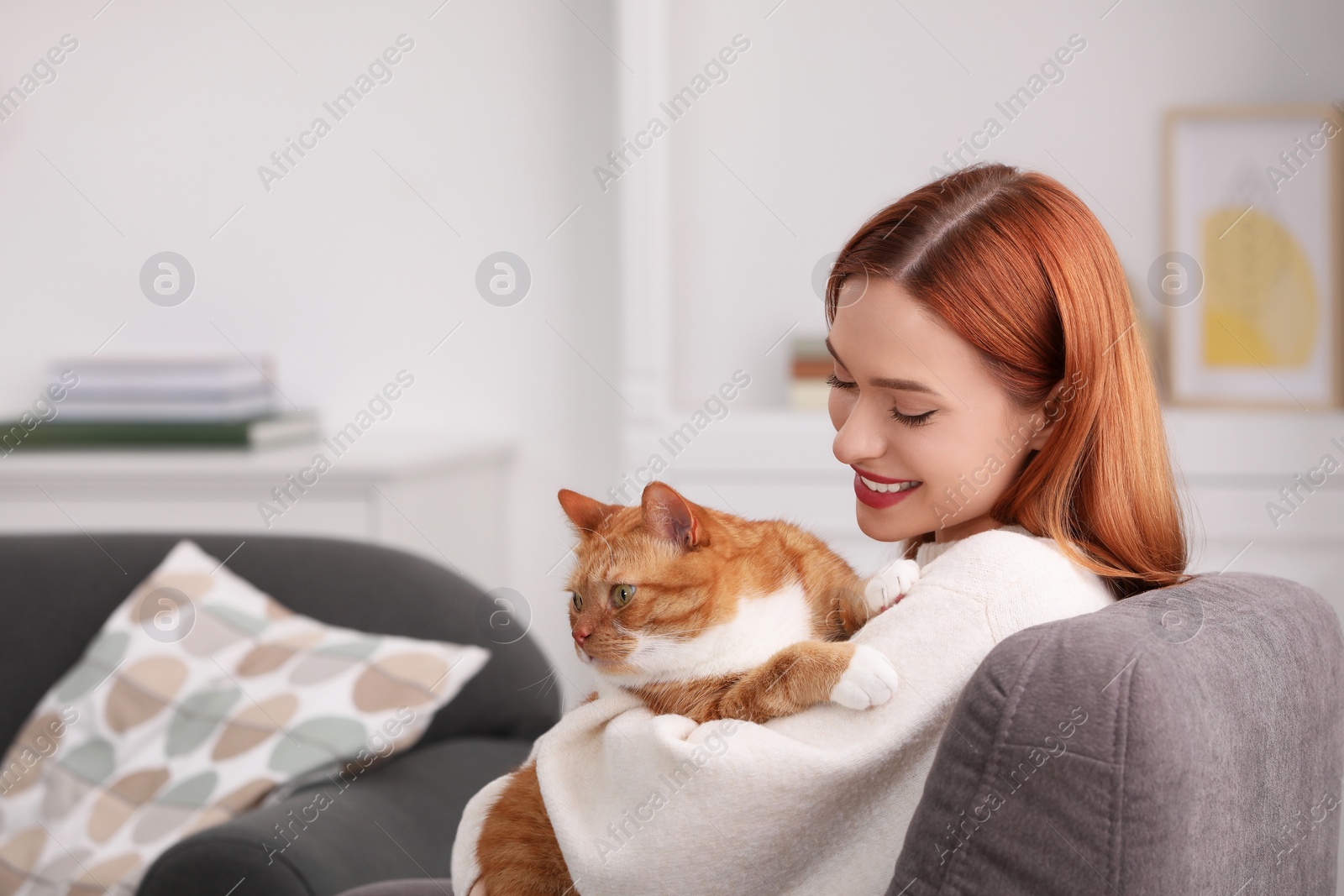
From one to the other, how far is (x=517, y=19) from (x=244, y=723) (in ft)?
6.42

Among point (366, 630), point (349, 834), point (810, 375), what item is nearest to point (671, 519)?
point (349, 834)

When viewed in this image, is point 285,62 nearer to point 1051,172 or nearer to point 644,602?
point 1051,172

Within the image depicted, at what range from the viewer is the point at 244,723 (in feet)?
5.66

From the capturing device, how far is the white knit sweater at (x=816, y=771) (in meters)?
0.81

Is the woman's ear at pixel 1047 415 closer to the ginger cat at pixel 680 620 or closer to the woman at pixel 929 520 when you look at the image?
the woman at pixel 929 520

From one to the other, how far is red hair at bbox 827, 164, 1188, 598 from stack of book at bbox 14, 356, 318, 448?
2052 mm

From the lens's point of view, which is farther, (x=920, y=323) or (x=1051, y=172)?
(x=1051, y=172)

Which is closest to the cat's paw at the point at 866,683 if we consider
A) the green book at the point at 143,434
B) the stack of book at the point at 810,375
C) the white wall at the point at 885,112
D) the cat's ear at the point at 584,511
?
the cat's ear at the point at 584,511

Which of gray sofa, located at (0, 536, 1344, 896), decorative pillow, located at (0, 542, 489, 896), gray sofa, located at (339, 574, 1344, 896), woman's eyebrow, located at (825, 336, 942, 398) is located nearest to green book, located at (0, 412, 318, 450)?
decorative pillow, located at (0, 542, 489, 896)

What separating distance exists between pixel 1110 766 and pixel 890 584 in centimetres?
30

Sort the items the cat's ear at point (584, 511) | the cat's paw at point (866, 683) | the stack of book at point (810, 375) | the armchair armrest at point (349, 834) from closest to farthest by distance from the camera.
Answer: the cat's paw at point (866, 683) < the cat's ear at point (584, 511) < the armchair armrest at point (349, 834) < the stack of book at point (810, 375)

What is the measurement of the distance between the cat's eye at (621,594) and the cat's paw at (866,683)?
27 centimetres

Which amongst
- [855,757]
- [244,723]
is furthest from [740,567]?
[244,723]

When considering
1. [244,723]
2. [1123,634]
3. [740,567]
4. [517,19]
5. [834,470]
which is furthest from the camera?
[517,19]
